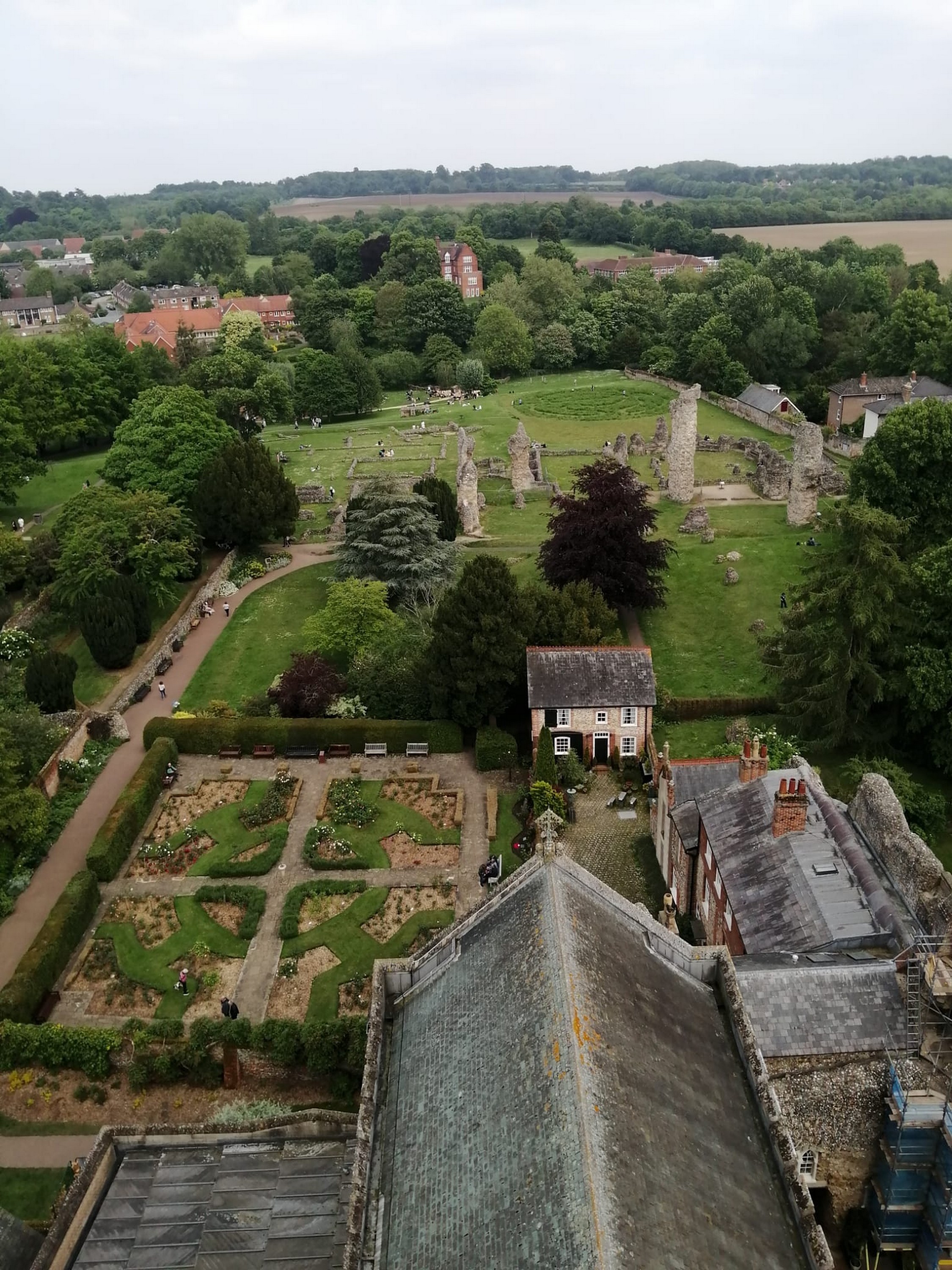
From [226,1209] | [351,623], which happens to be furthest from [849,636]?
[226,1209]

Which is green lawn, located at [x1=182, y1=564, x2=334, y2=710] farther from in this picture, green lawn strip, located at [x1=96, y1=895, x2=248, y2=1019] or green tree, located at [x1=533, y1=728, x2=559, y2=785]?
green tree, located at [x1=533, y1=728, x2=559, y2=785]

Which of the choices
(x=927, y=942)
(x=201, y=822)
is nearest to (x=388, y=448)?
(x=201, y=822)

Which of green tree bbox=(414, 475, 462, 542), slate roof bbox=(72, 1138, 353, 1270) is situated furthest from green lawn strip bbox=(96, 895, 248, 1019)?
green tree bbox=(414, 475, 462, 542)

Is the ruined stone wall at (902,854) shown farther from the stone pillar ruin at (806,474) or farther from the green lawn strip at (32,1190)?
the stone pillar ruin at (806,474)

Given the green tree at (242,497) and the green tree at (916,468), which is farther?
the green tree at (242,497)

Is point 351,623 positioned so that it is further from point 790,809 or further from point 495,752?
point 790,809

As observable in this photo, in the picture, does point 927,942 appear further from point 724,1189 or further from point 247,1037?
point 247,1037

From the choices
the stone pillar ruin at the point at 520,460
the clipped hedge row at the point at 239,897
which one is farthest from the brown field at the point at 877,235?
the clipped hedge row at the point at 239,897
